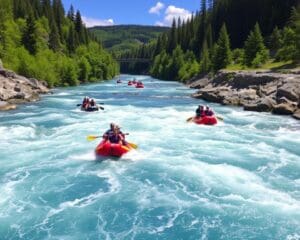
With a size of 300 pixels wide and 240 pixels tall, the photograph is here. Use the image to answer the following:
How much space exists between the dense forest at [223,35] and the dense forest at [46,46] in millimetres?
22951

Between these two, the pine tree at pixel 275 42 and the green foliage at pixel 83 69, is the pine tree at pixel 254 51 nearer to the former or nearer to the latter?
the pine tree at pixel 275 42

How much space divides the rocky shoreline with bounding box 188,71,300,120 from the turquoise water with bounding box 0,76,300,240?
325 inches

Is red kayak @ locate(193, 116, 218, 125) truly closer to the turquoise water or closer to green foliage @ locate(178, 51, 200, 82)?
the turquoise water

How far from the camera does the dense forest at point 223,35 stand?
7856 centimetres

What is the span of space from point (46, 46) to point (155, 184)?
7857 cm

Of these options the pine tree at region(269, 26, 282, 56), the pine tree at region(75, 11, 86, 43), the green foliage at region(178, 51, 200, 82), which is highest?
the pine tree at region(75, 11, 86, 43)

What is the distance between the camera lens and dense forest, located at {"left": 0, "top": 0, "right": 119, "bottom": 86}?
2692 inches

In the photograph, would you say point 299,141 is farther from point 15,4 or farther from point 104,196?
point 15,4

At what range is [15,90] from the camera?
161 feet

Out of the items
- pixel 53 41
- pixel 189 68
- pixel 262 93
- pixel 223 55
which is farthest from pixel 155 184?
pixel 189 68

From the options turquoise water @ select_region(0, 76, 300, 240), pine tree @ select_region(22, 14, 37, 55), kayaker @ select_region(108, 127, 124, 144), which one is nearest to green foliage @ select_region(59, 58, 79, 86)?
pine tree @ select_region(22, 14, 37, 55)

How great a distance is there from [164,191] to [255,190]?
387cm

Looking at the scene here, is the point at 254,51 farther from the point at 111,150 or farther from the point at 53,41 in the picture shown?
the point at 111,150

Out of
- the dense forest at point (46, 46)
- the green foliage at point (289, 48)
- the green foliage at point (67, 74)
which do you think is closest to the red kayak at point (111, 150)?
the green foliage at point (289, 48)
